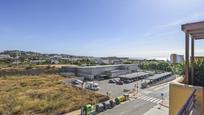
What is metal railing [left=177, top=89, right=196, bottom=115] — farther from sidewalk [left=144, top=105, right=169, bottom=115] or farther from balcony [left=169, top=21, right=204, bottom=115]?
sidewalk [left=144, top=105, right=169, bottom=115]

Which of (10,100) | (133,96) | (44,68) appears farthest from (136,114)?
(44,68)

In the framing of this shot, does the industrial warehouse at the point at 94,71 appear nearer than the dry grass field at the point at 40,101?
No

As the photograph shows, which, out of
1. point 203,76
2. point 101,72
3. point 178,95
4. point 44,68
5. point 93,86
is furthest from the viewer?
point 44,68

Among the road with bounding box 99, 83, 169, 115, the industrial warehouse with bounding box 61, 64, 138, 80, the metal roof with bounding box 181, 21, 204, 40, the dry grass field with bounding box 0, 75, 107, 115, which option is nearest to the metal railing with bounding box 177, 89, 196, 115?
the metal roof with bounding box 181, 21, 204, 40

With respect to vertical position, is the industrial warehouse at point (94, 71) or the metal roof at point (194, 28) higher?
the metal roof at point (194, 28)

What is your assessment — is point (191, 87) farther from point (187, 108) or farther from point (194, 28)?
point (187, 108)

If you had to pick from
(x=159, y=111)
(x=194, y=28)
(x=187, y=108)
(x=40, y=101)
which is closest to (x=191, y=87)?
(x=194, y=28)

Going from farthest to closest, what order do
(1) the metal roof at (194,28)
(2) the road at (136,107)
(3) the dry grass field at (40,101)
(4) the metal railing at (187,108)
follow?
(3) the dry grass field at (40,101) → (2) the road at (136,107) → (1) the metal roof at (194,28) → (4) the metal railing at (187,108)

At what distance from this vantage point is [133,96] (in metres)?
27.8

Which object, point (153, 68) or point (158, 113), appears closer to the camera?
point (158, 113)

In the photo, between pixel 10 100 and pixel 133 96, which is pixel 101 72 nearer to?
pixel 133 96

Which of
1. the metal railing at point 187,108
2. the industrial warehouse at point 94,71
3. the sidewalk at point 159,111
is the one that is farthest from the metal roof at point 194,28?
the industrial warehouse at point 94,71

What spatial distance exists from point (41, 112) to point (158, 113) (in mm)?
12333

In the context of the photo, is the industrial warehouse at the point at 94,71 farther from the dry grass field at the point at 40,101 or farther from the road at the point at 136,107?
the road at the point at 136,107
